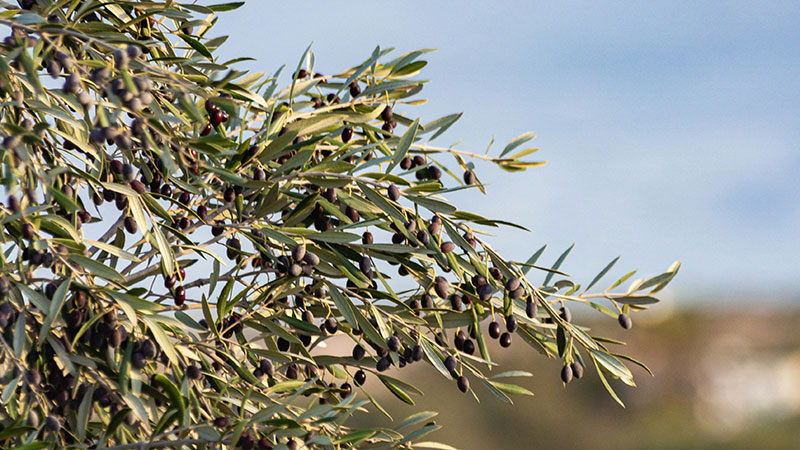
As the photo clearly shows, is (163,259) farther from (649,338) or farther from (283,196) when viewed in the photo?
(649,338)

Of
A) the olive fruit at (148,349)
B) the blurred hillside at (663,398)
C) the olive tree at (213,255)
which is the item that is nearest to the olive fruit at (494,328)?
the olive tree at (213,255)

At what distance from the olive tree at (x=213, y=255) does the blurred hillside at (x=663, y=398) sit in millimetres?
14740

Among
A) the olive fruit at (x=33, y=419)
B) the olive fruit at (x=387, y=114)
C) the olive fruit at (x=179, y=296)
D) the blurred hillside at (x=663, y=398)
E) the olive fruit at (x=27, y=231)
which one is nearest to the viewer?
the olive fruit at (x=27, y=231)

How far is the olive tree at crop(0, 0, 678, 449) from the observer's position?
180 cm

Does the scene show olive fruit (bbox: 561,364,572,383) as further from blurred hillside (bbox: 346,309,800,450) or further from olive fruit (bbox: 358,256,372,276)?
blurred hillside (bbox: 346,309,800,450)

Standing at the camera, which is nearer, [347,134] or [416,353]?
[416,353]

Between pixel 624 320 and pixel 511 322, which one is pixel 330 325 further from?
pixel 624 320

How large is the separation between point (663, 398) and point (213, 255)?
85.4 feet

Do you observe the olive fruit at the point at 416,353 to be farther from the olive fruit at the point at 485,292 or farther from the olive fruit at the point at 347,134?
the olive fruit at the point at 347,134

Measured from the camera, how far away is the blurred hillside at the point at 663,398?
19.8m

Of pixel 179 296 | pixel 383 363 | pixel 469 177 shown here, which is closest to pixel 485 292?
pixel 383 363

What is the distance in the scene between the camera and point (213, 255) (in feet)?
7.02

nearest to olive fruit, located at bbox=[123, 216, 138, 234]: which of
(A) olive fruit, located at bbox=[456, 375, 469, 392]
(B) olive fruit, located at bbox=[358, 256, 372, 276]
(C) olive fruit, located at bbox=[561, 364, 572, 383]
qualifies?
(B) olive fruit, located at bbox=[358, 256, 372, 276]

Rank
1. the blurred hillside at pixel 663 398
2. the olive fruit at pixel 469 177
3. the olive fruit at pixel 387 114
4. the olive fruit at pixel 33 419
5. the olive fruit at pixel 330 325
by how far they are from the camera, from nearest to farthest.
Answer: the olive fruit at pixel 33 419
the olive fruit at pixel 330 325
the olive fruit at pixel 387 114
the olive fruit at pixel 469 177
the blurred hillside at pixel 663 398
